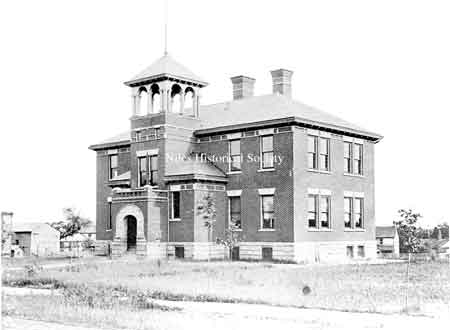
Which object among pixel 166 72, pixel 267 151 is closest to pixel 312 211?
pixel 267 151

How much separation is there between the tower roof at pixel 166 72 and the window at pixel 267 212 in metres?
7.63

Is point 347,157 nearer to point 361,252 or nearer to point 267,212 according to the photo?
point 361,252

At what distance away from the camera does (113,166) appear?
1781 inches

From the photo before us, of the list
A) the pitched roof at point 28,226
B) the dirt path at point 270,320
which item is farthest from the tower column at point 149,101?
the pitched roof at point 28,226

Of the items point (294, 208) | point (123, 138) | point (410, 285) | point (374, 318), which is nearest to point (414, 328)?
point (374, 318)

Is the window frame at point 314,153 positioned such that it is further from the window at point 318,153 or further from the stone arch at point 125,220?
the stone arch at point 125,220

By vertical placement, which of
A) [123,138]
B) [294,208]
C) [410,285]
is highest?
[123,138]

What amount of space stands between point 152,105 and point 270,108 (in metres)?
6.59

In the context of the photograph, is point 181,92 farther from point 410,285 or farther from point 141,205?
point 410,285

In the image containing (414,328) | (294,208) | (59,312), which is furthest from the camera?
(294,208)

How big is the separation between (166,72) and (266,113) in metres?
5.75

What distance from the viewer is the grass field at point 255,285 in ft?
55.9

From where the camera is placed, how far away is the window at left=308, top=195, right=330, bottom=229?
122 feet

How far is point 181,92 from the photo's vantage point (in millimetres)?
39031
